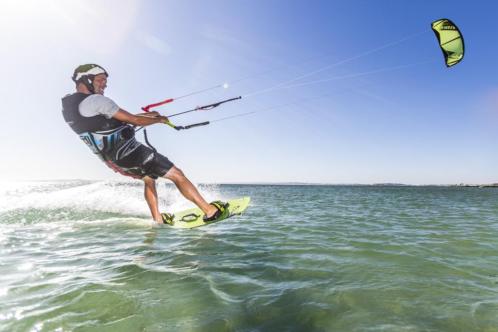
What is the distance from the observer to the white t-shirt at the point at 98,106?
6.34 meters

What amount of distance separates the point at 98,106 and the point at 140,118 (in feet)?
2.60

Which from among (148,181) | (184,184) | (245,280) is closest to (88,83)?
(184,184)

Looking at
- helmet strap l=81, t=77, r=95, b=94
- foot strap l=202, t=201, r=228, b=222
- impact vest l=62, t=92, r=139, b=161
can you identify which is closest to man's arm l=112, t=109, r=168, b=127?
impact vest l=62, t=92, r=139, b=161

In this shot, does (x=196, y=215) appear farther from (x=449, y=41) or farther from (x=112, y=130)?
(x=449, y=41)

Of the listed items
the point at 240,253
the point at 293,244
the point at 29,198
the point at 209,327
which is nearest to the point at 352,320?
the point at 209,327

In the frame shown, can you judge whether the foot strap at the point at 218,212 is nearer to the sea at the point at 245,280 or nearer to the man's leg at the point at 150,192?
the sea at the point at 245,280

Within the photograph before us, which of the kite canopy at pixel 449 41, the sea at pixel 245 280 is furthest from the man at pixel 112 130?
the kite canopy at pixel 449 41

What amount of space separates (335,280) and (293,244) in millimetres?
2535

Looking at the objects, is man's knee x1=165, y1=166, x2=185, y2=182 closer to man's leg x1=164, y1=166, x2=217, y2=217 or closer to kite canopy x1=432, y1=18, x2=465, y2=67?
man's leg x1=164, y1=166, x2=217, y2=217

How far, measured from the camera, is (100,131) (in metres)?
6.65

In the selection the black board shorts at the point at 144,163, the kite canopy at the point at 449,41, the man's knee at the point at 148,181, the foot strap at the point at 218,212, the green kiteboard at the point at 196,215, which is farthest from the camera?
the kite canopy at the point at 449,41

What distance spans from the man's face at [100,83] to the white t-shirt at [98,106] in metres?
0.43

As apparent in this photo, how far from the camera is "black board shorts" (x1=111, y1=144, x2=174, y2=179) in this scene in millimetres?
7173

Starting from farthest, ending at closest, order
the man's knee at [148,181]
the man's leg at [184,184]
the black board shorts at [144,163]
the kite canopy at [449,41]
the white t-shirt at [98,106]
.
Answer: the kite canopy at [449,41] < the man's knee at [148,181] < the man's leg at [184,184] < the black board shorts at [144,163] < the white t-shirt at [98,106]
